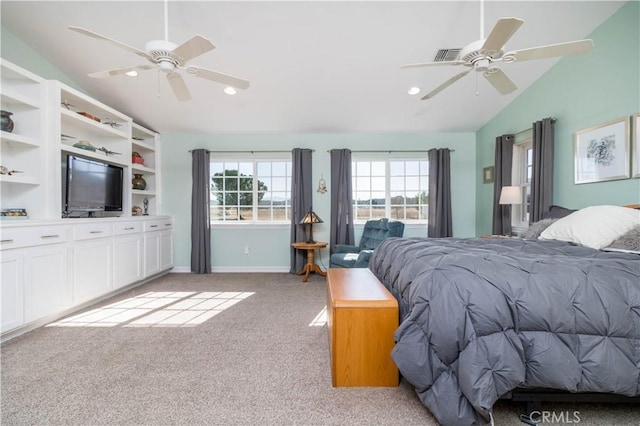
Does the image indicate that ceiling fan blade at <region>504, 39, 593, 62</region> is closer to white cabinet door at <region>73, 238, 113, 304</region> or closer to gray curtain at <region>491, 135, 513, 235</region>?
gray curtain at <region>491, 135, 513, 235</region>

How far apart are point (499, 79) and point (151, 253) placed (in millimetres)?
4607

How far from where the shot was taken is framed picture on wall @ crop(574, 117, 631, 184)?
95.8 inches

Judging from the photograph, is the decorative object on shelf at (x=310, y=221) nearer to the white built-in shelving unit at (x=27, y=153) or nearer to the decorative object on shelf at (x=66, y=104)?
the white built-in shelving unit at (x=27, y=153)

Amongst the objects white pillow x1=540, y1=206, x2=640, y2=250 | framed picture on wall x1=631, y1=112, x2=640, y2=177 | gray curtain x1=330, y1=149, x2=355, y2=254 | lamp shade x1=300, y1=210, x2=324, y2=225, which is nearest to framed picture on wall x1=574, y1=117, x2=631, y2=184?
framed picture on wall x1=631, y1=112, x2=640, y2=177

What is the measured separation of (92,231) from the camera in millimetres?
3016

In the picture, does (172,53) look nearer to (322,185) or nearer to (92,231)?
(92,231)

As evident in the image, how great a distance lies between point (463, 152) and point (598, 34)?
2.18m

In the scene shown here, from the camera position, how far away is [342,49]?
3090 mm

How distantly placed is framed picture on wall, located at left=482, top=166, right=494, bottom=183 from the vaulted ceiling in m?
0.76

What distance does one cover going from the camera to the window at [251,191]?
191 inches

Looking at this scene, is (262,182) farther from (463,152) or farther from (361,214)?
(463,152)

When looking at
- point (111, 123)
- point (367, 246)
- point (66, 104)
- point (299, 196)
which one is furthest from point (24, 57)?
point (367, 246)

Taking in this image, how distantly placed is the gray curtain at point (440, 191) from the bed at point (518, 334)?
10.6ft

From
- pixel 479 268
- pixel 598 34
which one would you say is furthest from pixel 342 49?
pixel 479 268
